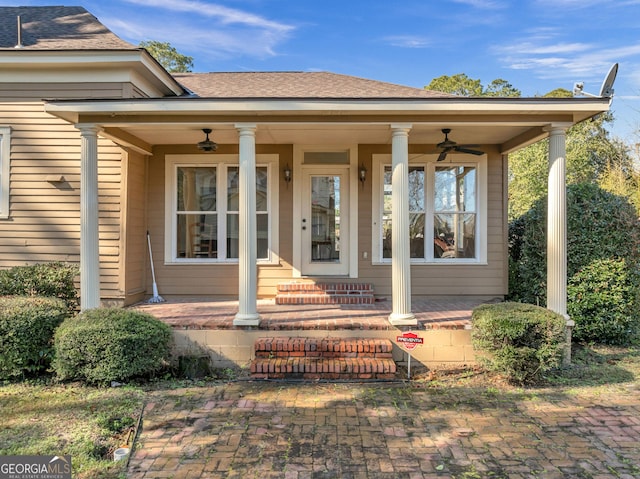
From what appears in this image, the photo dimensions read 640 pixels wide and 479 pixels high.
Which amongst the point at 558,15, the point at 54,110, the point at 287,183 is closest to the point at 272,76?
the point at 287,183

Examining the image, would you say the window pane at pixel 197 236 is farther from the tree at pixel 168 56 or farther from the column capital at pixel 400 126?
the tree at pixel 168 56

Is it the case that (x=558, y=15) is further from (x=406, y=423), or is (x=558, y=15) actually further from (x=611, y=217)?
(x=406, y=423)

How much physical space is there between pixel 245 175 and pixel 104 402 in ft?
9.17

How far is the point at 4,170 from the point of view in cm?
619

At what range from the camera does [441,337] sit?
4.86 m

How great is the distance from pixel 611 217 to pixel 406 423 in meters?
4.43

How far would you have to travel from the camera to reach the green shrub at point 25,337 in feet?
14.1

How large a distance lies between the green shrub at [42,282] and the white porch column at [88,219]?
77cm

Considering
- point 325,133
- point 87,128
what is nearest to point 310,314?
point 325,133

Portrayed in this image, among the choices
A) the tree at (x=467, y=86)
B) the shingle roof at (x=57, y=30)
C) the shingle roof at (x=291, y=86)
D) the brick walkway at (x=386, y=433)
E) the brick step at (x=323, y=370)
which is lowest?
the brick walkway at (x=386, y=433)

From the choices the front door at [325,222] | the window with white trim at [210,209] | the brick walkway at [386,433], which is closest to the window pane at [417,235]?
the front door at [325,222]

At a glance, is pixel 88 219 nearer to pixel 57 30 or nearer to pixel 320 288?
pixel 320 288

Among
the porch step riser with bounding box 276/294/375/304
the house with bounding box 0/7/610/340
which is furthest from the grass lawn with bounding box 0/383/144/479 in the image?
the porch step riser with bounding box 276/294/375/304

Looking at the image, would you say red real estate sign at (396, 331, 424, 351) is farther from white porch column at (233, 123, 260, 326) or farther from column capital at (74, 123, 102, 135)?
column capital at (74, 123, 102, 135)
